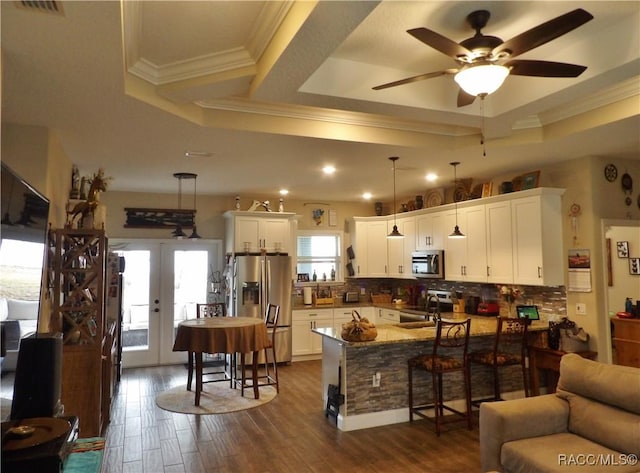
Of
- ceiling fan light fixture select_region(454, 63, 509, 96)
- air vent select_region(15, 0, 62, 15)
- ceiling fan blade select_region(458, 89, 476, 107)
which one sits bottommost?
ceiling fan light fixture select_region(454, 63, 509, 96)

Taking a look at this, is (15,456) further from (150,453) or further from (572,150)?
(572,150)

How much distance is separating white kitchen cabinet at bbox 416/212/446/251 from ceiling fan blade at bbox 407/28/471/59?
423 centimetres

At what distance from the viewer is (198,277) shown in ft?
23.8

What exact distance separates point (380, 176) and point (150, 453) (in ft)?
13.1

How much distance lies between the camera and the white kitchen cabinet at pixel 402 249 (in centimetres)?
705

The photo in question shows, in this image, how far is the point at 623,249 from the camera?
626 centimetres

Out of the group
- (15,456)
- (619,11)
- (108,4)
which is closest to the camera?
(15,456)

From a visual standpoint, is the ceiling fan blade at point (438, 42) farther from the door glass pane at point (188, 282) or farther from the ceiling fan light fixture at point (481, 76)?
the door glass pane at point (188, 282)

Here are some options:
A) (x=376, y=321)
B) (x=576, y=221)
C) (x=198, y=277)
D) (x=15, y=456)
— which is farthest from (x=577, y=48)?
(x=198, y=277)

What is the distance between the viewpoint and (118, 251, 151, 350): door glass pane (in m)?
6.84

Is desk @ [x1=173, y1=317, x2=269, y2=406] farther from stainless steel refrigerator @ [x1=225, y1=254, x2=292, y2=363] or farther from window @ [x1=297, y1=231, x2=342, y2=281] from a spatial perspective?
window @ [x1=297, y1=231, x2=342, y2=281]

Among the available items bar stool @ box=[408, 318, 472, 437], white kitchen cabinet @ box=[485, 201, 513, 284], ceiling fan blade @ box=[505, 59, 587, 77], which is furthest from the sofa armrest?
white kitchen cabinet @ box=[485, 201, 513, 284]

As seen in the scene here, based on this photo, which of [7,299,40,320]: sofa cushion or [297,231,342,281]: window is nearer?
[7,299,40,320]: sofa cushion

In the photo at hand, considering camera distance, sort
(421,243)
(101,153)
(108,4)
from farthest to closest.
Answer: (421,243), (101,153), (108,4)
